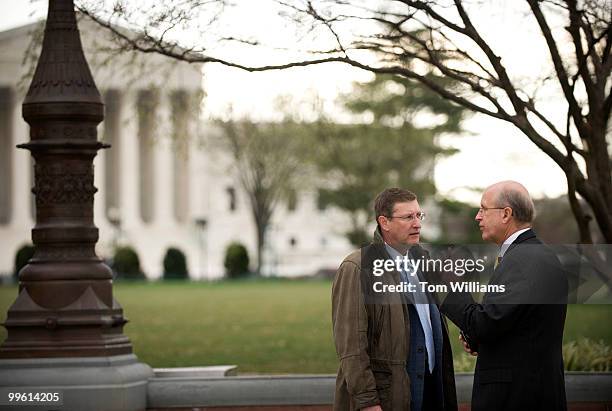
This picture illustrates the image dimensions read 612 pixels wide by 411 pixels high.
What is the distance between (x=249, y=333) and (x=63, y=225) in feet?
42.7

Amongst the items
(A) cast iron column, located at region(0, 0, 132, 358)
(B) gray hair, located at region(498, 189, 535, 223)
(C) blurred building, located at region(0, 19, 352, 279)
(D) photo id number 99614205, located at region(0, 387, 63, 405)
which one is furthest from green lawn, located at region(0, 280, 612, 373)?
(C) blurred building, located at region(0, 19, 352, 279)

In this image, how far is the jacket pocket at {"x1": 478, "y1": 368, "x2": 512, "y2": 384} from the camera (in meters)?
6.63

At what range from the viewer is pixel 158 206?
94.4 meters

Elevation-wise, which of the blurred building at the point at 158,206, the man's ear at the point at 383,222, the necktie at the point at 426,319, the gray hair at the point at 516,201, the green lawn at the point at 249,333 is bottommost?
the green lawn at the point at 249,333

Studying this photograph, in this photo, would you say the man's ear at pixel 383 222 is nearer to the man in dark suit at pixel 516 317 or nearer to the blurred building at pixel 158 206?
the man in dark suit at pixel 516 317

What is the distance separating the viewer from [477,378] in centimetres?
673

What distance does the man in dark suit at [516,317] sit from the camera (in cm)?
652

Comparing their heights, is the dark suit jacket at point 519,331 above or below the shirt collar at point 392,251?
below

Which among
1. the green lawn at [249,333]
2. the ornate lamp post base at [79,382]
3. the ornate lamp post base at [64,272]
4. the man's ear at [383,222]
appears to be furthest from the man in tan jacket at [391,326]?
the green lawn at [249,333]

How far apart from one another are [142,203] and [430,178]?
103 ft

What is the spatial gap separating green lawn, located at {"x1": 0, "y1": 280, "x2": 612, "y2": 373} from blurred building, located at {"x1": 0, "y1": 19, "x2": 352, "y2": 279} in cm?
4057

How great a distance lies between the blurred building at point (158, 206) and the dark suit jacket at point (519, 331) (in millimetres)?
65353

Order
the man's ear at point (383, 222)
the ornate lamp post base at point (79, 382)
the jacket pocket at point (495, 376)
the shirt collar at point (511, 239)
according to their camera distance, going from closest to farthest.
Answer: the jacket pocket at point (495, 376) → the shirt collar at point (511, 239) → the man's ear at point (383, 222) → the ornate lamp post base at point (79, 382)

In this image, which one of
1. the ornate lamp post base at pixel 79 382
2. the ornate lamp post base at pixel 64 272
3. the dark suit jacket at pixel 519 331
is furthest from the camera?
the ornate lamp post base at pixel 64 272
